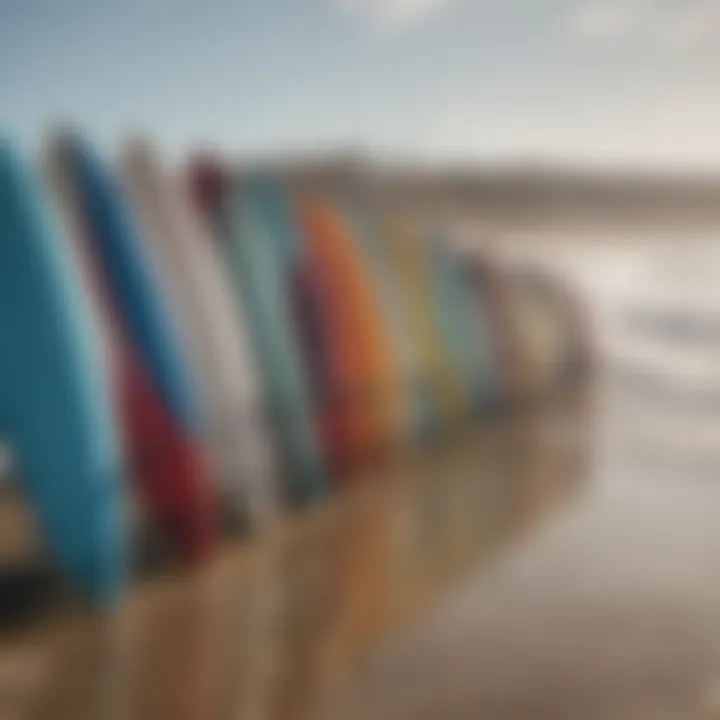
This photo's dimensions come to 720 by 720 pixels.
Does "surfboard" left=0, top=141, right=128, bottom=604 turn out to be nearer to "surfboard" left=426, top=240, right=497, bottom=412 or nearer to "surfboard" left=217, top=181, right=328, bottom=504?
"surfboard" left=217, top=181, right=328, bottom=504

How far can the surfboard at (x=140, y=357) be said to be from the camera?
126 centimetres

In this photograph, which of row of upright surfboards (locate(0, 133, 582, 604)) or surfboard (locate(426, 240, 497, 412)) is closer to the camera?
row of upright surfboards (locate(0, 133, 582, 604))

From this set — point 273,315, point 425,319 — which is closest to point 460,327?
point 425,319

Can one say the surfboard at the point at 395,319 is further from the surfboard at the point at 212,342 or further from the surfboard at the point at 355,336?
the surfboard at the point at 212,342

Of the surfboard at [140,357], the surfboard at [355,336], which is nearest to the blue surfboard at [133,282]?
the surfboard at [140,357]

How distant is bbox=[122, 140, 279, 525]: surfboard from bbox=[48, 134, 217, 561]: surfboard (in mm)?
20

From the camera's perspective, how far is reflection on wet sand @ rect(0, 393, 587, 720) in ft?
3.34

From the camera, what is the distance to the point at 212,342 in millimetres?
1334

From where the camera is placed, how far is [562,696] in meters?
1.01

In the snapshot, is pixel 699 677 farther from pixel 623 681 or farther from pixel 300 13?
pixel 300 13

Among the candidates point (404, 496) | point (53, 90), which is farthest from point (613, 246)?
point (53, 90)

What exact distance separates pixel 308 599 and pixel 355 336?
0.32 meters

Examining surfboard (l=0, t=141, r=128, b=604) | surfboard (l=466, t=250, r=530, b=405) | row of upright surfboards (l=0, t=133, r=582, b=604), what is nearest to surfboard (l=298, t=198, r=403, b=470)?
row of upright surfboards (l=0, t=133, r=582, b=604)

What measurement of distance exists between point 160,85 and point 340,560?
1.71 ft
